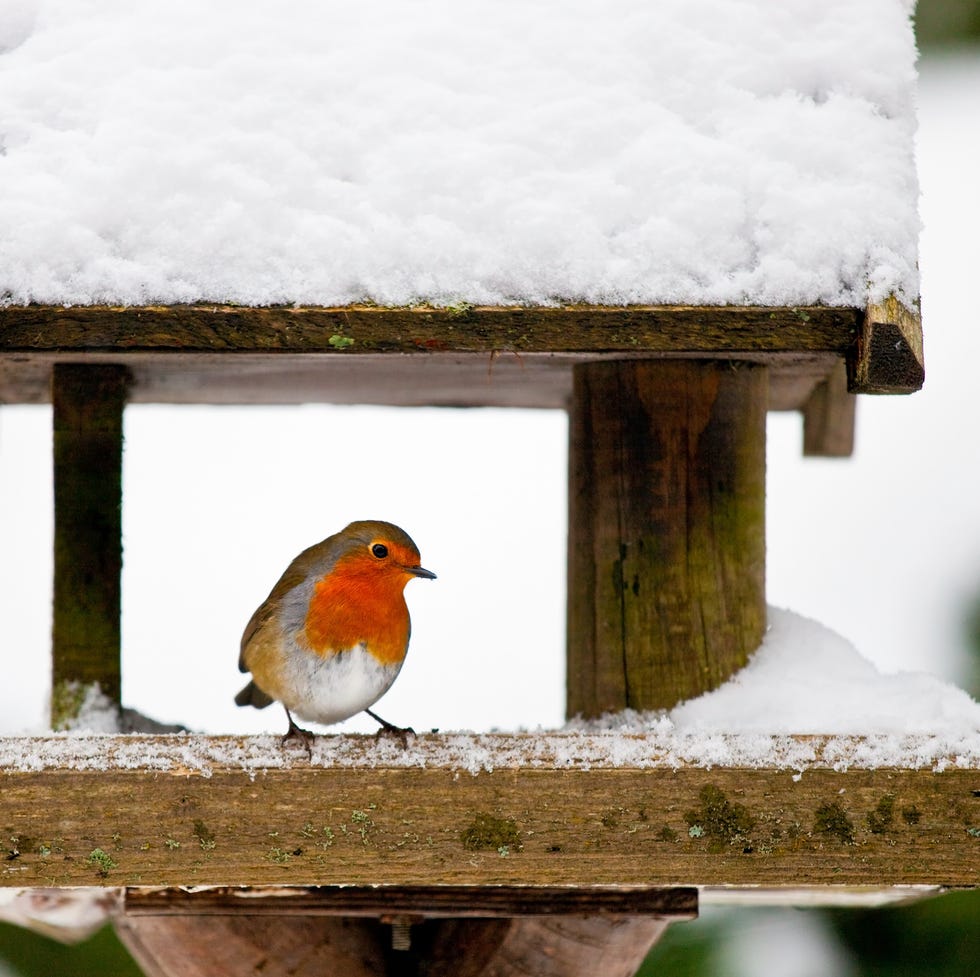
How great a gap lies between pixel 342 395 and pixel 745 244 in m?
1.34

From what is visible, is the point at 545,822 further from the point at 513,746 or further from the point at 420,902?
the point at 420,902

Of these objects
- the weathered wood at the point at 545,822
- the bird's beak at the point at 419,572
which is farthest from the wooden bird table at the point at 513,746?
the bird's beak at the point at 419,572

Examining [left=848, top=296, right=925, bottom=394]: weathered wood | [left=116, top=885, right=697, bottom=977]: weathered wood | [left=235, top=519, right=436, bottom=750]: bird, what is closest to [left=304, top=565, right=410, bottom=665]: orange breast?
[left=235, top=519, right=436, bottom=750]: bird

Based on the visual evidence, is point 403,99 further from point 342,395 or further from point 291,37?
point 342,395

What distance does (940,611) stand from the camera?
12.8 ft

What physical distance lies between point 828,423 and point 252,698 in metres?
1.58

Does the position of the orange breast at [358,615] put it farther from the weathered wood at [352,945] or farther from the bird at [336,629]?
the weathered wood at [352,945]

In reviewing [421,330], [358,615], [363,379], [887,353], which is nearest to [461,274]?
[421,330]

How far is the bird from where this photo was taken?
2533 mm

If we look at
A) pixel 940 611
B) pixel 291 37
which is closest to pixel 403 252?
pixel 291 37

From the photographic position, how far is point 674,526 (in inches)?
99.6

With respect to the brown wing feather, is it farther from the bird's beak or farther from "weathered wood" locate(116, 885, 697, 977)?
"weathered wood" locate(116, 885, 697, 977)

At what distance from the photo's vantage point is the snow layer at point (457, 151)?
1948 mm

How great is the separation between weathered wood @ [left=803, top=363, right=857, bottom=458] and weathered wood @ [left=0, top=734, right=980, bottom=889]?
1521mm
